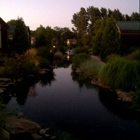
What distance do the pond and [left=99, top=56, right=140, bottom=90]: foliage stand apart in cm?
57

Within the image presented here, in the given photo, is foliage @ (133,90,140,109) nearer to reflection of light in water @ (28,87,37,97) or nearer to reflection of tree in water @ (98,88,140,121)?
reflection of tree in water @ (98,88,140,121)

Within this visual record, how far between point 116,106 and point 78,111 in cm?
152

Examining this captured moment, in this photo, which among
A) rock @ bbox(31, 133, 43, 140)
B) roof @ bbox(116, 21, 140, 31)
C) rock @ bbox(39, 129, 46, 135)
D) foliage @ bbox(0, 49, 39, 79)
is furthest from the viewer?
roof @ bbox(116, 21, 140, 31)

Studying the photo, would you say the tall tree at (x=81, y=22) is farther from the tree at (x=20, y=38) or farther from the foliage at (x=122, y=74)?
the foliage at (x=122, y=74)

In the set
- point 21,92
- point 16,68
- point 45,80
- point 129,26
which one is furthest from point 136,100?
point 129,26

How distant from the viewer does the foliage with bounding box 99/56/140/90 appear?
8.62 metres

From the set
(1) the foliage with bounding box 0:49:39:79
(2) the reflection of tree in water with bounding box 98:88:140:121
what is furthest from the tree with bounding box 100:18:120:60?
(2) the reflection of tree in water with bounding box 98:88:140:121

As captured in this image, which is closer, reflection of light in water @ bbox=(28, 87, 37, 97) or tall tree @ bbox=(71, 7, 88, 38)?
reflection of light in water @ bbox=(28, 87, 37, 97)

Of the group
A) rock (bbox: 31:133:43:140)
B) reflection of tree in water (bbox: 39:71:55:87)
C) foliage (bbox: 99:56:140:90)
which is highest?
foliage (bbox: 99:56:140:90)

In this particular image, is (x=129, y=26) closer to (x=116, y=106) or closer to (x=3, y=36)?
(x=3, y=36)

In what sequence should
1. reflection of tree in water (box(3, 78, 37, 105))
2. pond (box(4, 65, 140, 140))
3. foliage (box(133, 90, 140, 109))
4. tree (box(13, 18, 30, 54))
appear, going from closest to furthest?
pond (box(4, 65, 140, 140)) < foliage (box(133, 90, 140, 109)) < reflection of tree in water (box(3, 78, 37, 105)) < tree (box(13, 18, 30, 54))

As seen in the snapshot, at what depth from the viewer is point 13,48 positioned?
66.4ft

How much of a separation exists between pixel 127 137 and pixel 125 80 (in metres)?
4.04

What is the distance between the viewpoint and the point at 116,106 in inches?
289
